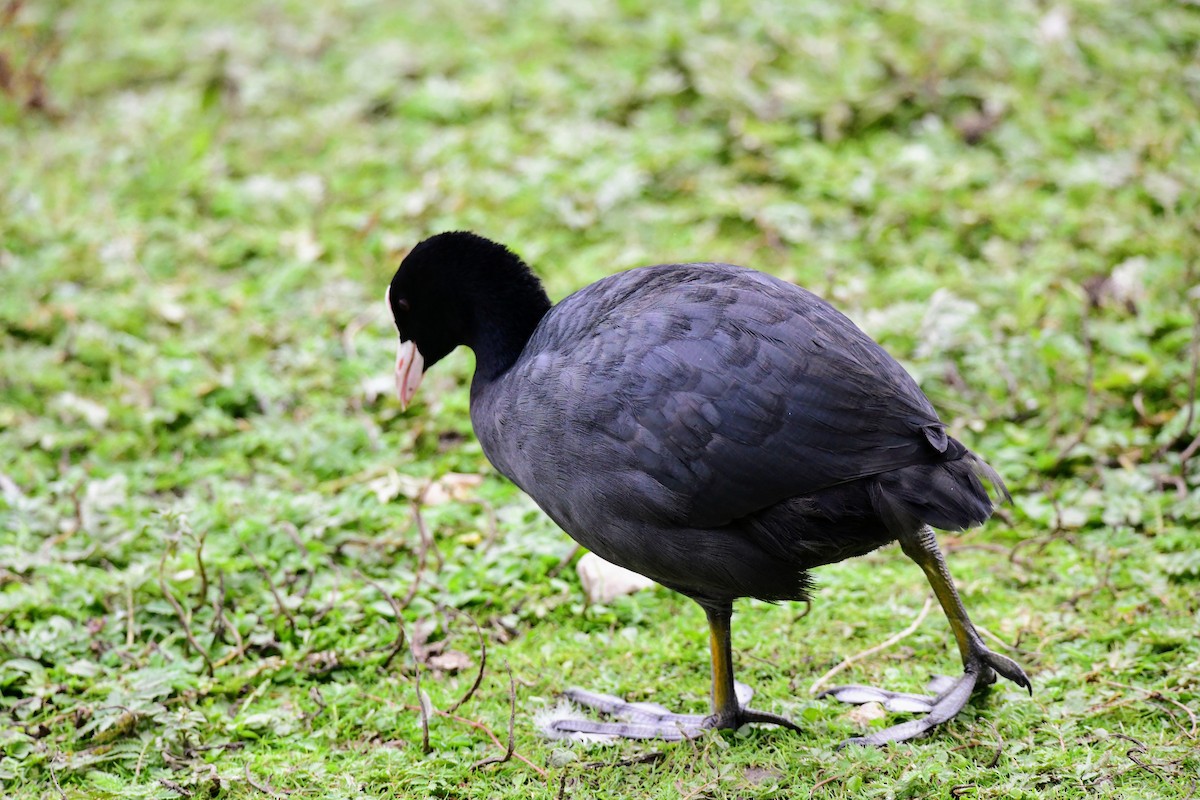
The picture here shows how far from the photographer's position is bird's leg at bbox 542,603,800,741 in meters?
3.14

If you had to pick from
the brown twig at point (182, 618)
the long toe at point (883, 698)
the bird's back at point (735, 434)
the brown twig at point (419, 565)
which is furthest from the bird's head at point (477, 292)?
the long toe at point (883, 698)

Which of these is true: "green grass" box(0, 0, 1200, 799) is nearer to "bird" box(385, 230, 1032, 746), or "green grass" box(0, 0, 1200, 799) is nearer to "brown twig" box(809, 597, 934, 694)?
"brown twig" box(809, 597, 934, 694)

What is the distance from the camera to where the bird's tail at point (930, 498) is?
272 centimetres

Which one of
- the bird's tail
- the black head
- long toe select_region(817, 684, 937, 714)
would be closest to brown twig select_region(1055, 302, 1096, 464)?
long toe select_region(817, 684, 937, 714)

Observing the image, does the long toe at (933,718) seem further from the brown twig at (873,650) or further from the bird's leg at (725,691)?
the brown twig at (873,650)

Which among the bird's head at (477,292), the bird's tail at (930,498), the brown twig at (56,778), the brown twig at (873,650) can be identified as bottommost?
the brown twig at (873,650)

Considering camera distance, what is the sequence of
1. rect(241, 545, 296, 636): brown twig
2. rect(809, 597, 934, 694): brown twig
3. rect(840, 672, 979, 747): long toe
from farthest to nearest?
rect(241, 545, 296, 636): brown twig
rect(809, 597, 934, 694): brown twig
rect(840, 672, 979, 747): long toe

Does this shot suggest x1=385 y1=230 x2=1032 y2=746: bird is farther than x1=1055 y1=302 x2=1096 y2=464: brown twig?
No

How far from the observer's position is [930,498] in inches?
107

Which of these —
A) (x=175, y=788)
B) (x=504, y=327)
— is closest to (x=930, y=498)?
(x=504, y=327)

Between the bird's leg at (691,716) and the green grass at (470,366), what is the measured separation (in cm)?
6

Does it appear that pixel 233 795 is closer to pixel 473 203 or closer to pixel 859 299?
pixel 859 299

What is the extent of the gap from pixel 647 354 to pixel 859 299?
8.40 feet

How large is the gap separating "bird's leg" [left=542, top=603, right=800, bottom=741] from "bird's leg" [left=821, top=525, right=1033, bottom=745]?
0.93ft
